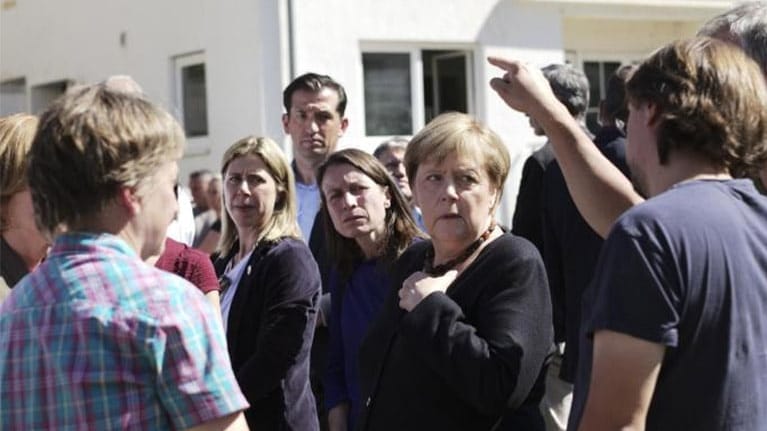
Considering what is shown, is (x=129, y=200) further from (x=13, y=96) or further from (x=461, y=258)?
(x=13, y=96)

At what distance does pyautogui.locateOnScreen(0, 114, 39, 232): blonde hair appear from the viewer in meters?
3.34

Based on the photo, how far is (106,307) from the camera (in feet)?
7.55

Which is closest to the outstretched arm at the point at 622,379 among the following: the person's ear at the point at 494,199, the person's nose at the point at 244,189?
the person's ear at the point at 494,199

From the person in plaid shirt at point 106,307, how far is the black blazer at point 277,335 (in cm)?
203

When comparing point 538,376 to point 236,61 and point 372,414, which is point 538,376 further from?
point 236,61

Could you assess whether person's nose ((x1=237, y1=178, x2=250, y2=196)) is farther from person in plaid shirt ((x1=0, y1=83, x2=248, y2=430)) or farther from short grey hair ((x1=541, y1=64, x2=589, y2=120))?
person in plaid shirt ((x1=0, y1=83, x2=248, y2=430))

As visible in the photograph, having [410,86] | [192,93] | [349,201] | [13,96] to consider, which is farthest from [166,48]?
[349,201]

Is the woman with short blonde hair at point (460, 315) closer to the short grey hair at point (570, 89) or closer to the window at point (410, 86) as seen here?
the short grey hair at point (570, 89)

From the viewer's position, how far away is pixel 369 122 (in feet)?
44.4

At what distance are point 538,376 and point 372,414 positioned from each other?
1.61 feet

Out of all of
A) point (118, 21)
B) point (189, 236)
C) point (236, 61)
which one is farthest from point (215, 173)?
point (189, 236)

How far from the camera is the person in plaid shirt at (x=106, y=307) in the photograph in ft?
7.53

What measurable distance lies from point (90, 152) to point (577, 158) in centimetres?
116

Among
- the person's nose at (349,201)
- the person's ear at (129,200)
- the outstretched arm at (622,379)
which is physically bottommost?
the outstretched arm at (622,379)
